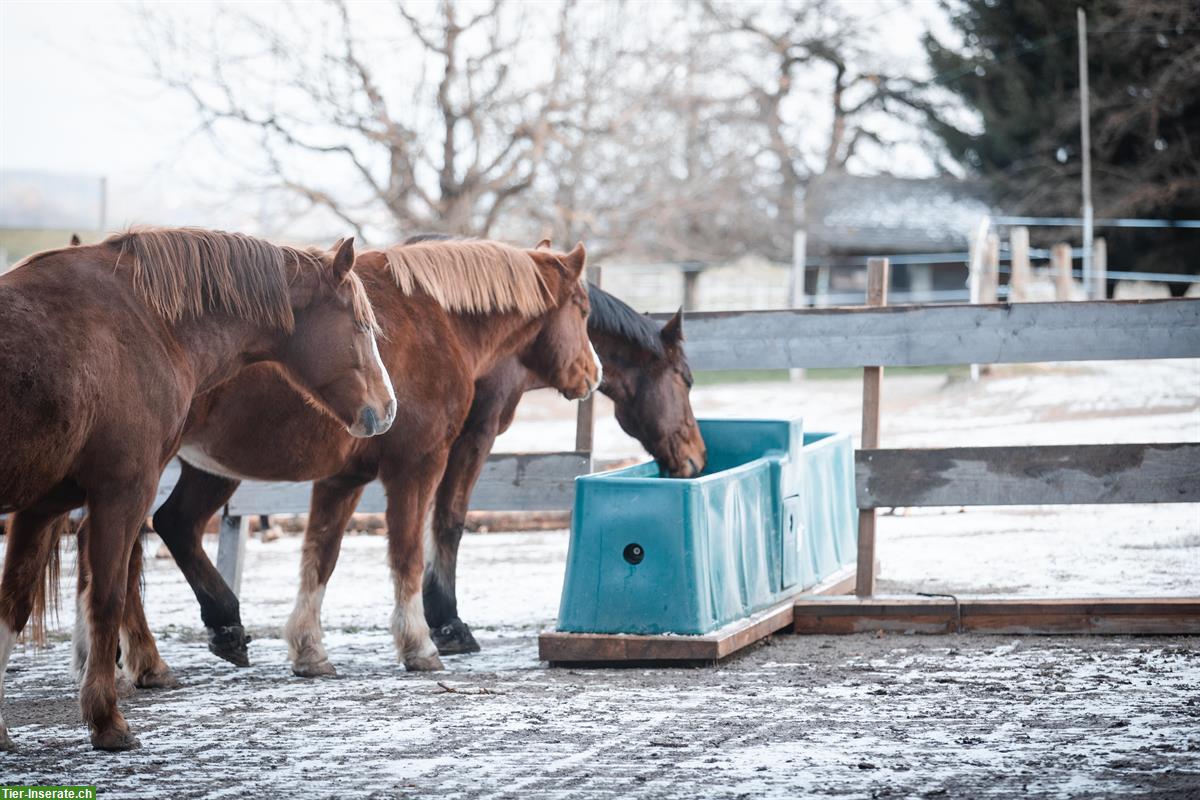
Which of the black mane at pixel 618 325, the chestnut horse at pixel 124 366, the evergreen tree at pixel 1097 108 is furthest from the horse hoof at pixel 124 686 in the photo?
the evergreen tree at pixel 1097 108

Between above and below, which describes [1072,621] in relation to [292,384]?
below

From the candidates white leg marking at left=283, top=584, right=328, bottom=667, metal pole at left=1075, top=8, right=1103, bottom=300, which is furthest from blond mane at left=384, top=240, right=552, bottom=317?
metal pole at left=1075, top=8, right=1103, bottom=300

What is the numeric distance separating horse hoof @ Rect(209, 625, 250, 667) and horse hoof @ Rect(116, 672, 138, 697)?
0.56 m

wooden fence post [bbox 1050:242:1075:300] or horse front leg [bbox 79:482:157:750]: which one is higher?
wooden fence post [bbox 1050:242:1075:300]

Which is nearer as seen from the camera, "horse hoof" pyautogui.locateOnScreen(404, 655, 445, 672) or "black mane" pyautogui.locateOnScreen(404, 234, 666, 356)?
"horse hoof" pyautogui.locateOnScreen(404, 655, 445, 672)

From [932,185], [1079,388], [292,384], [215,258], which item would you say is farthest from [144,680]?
[932,185]

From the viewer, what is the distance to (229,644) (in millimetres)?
5344

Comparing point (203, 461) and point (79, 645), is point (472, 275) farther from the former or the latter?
point (79, 645)

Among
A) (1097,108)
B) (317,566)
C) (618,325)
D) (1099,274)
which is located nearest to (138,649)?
(317,566)

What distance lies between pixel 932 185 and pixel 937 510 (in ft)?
89.8

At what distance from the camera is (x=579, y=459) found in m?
6.43

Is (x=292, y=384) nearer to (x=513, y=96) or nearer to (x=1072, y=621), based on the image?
(x=1072, y=621)

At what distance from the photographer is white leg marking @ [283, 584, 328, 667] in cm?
511

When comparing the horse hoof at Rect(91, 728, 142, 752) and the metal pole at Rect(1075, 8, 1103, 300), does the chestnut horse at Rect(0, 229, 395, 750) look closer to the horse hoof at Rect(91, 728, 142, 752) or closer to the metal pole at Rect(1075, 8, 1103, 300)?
the horse hoof at Rect(91, 728, 142, 752)
